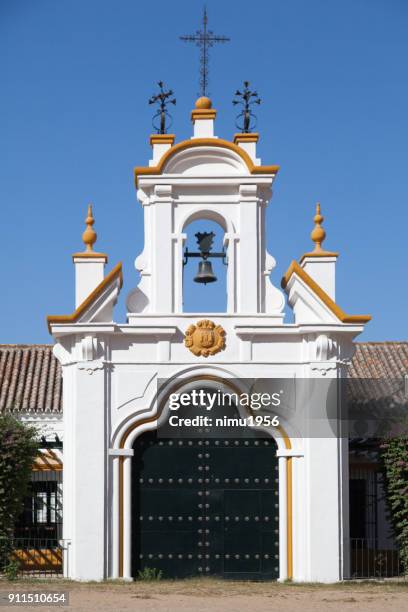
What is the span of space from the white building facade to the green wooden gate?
0.11m

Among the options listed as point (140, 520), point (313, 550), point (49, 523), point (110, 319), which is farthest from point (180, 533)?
point (49, 523)

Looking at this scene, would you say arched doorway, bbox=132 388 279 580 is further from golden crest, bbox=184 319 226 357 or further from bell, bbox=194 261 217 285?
bell, bbox=194 261 217 285

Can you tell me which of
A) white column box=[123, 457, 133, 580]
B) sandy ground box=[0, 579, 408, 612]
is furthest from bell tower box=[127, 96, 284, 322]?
sandy ground box=[0, 579, 408, 612]

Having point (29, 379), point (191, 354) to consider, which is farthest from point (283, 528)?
point (29, 379)

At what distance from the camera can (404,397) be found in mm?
28297

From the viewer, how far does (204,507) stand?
22938mm

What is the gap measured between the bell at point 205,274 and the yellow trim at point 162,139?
2460mm

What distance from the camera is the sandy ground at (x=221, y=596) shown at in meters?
18.8

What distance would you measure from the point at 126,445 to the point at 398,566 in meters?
6.12

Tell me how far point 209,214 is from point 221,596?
7.49 meters

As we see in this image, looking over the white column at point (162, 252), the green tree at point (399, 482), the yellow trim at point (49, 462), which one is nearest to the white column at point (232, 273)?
the white column at point (162, 252)

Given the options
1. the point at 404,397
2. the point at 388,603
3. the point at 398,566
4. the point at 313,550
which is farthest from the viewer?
the point at 404,397

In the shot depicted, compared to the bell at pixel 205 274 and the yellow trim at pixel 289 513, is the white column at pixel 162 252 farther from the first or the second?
the yellow trim at pixel 289 513

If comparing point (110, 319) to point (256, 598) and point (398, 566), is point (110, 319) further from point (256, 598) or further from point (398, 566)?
point (398, 566)
